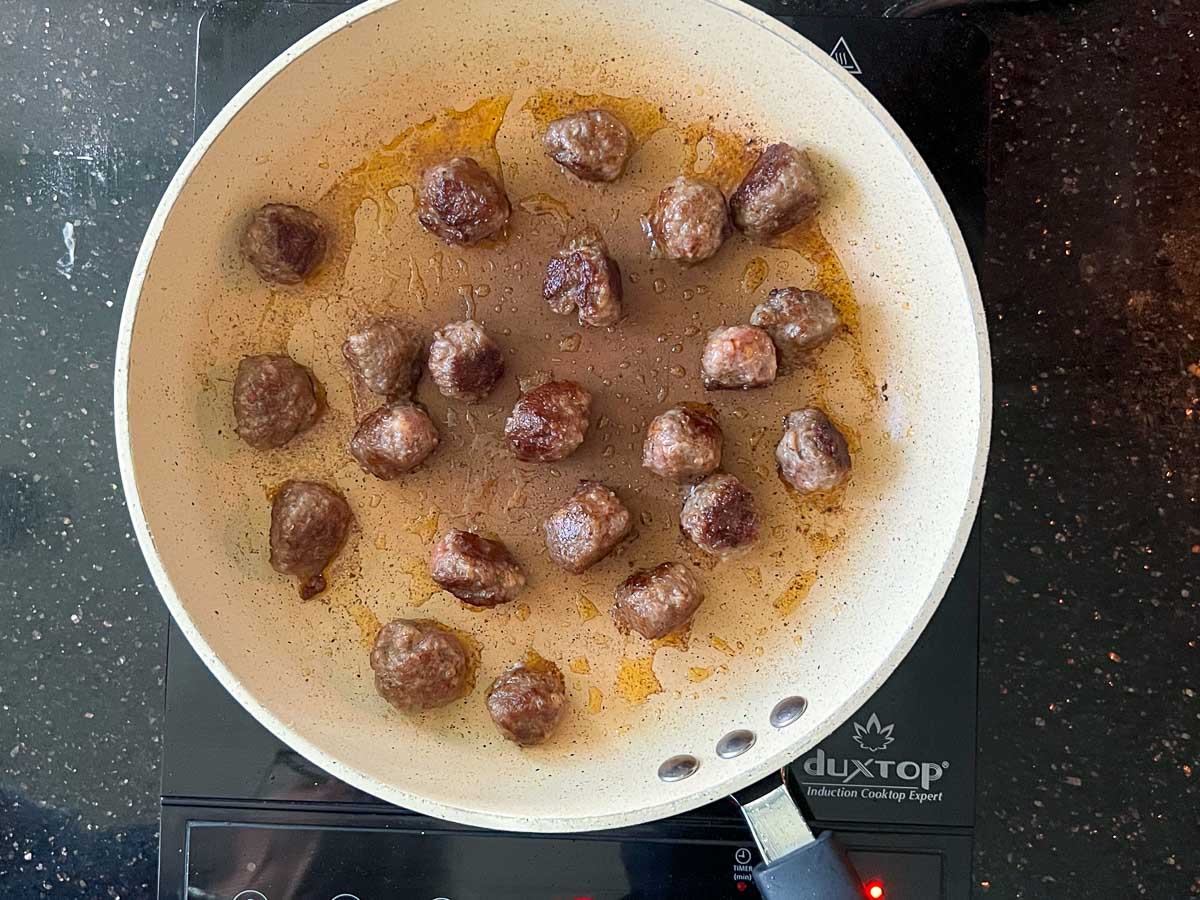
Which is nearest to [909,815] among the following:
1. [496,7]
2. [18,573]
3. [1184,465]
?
[1184,465]

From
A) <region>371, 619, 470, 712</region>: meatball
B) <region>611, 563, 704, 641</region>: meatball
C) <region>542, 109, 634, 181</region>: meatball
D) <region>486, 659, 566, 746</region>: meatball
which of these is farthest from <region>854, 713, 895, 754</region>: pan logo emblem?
<region>542, 109, 634, 181</region>: meatball

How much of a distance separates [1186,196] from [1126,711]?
2.11 feet

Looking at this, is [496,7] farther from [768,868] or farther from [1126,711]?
[1126,711]

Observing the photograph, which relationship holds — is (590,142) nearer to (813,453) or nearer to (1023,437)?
(813,453)

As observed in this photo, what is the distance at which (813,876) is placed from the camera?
979 mm

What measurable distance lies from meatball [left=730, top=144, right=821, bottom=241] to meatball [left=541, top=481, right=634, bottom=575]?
1.19ft

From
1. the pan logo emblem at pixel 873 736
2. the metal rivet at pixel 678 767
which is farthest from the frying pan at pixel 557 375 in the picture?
the pan logo emblem at pixel 873 736

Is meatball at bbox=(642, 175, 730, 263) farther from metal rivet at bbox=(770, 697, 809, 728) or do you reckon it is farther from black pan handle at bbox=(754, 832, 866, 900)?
black pan handle at bbox=(754, 832, 866, 900)

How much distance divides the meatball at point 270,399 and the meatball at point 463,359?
0.16 metres

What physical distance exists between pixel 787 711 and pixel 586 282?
21.3 inches

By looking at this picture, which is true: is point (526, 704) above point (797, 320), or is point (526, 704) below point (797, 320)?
below

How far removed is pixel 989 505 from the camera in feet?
3.99

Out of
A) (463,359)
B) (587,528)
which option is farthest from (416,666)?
(463,359)

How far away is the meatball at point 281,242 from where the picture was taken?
110 cm
